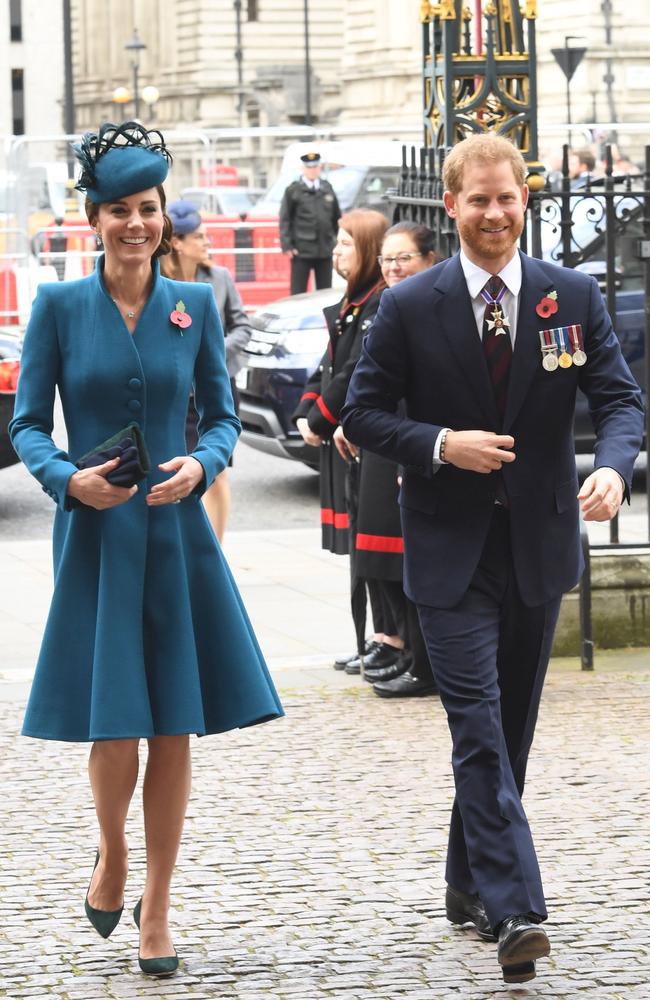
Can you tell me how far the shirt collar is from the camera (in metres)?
4.73

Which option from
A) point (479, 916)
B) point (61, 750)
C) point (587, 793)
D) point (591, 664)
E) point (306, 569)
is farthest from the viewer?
point (306, 569)

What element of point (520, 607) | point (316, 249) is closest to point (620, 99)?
point (316, 249)

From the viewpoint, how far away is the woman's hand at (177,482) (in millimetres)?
4586

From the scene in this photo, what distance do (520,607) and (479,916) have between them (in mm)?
753

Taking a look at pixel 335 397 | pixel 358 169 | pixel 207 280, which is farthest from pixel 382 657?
pixel 358 169

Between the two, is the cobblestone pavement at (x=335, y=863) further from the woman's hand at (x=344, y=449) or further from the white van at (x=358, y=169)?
the white van at (x=358, y=169)

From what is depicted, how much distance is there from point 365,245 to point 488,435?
333 cm

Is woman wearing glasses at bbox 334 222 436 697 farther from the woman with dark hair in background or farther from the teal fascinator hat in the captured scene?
the teal fascinator hat

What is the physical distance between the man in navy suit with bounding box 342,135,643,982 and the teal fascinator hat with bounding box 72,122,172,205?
0.62 m

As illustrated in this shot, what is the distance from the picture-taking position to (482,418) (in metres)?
4.71

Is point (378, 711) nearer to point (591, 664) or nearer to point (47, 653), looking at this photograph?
point (591, 664)

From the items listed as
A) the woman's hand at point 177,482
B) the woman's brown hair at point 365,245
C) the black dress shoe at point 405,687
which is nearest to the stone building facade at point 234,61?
the woman's brown hair at point 365,245

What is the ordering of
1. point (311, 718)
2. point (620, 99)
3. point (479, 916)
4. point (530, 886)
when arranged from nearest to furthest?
point (530, 886), point (479, 916), point (311, 718), point (620, 99)

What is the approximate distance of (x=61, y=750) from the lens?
6980 millimetres
